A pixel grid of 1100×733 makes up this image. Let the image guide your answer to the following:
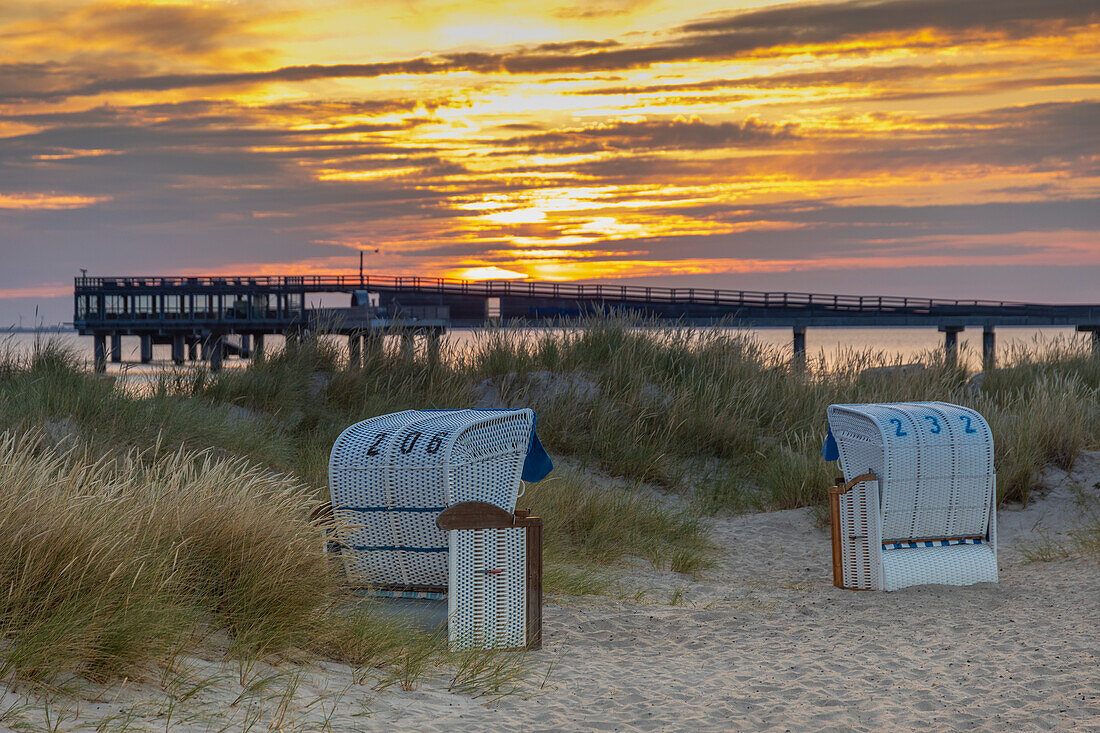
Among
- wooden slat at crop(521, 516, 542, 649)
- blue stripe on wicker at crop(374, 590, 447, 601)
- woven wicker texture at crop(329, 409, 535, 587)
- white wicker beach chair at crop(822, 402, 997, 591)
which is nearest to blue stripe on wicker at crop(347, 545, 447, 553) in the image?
woven wicker texture at crop(329, 409, 535, 587)

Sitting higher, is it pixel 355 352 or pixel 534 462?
pixel 355 352

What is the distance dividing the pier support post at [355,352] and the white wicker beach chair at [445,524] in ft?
28.4

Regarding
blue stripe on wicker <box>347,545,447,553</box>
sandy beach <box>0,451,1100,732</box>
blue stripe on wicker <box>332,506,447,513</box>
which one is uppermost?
blue stripe on wicker <box>332,506,447,513</box>

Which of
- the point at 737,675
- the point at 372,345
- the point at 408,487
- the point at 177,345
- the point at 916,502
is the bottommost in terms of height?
Result: the point at 737,675

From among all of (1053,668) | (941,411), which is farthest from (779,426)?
(1053,668)

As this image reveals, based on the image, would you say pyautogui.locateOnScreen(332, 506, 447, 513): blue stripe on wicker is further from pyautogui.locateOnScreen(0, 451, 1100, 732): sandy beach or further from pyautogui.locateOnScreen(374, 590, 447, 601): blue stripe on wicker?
pyautogui.locateOnScreen(0, 451, 1100, 732): sandy beach

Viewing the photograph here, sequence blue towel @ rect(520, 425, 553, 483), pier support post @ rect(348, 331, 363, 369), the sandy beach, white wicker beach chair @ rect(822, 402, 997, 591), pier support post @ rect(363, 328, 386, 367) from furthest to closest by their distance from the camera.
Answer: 1. pier support post @ rect(363, 328, 386, 367)
2. pier support post @ rect(348, 331, 363, 369)
3. white wicker beach chair @ rect(822, 402, 997, 591)
4. blue towel @ rect(520, 425, 553, 483)
5. the sandy beach

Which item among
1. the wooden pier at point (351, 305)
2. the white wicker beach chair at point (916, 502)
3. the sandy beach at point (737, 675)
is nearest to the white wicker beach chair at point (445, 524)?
the sandy beach at point (737, 675)

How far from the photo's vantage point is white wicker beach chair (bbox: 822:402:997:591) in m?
7.30

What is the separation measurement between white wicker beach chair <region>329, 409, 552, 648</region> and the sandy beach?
1.41 ft

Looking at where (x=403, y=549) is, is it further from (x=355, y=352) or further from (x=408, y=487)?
(x=355, y=352)

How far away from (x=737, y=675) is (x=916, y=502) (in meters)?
2.82

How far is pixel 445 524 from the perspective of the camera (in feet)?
17.0

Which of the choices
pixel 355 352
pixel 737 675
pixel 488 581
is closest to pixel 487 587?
pixel 488 581
